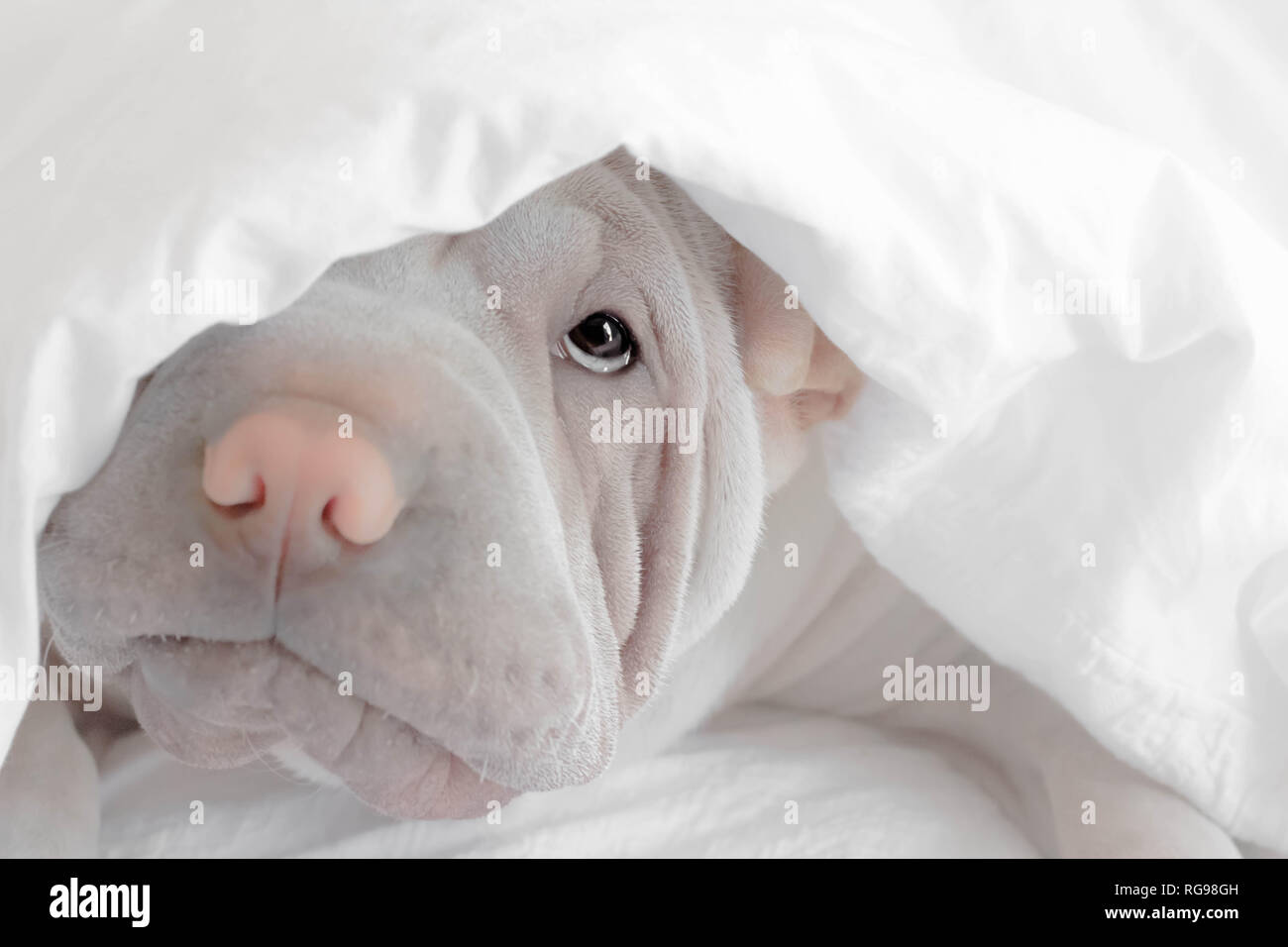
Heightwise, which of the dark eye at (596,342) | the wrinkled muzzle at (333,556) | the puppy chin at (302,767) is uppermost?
the dark eye at (596,342)

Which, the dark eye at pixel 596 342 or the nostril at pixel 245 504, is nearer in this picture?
the nostril at pixel 245 504

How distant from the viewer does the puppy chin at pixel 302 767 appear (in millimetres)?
1220

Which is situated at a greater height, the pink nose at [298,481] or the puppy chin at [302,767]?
the pink nose at [298,481]

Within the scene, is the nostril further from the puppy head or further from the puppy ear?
the puppy ear

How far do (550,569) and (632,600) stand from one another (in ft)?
0.65

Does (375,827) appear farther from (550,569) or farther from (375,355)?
(375,355)

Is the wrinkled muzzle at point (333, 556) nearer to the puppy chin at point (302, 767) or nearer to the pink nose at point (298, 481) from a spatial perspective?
the pink nose at point (298, 481)

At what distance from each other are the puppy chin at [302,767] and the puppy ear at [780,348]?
557 mm

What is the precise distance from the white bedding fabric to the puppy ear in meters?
0.04

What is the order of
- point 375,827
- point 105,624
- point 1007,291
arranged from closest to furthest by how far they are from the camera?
point 105,624 → point 1007,291 → point 375,827

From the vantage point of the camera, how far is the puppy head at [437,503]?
979 millimetres

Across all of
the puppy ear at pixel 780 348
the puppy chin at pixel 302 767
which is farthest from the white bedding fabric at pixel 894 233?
the puppy chin at pixel 302 767
